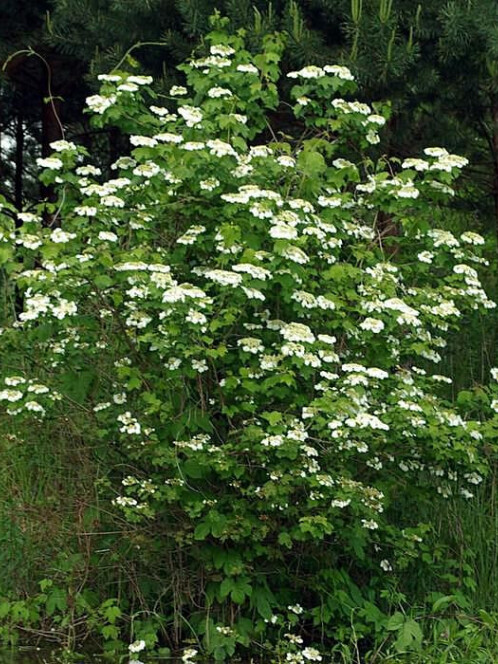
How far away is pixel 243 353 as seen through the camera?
4238 millimetres

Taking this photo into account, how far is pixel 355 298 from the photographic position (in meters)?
4.47

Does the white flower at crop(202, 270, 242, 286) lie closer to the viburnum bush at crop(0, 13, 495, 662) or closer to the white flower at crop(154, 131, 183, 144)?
the viburnum bush at crop(0, 13, 495, 662)

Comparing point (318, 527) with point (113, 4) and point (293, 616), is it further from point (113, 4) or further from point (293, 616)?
point (113, 4)

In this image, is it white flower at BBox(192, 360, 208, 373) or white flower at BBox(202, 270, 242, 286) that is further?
white flower at BBox(192, 360, 208, 373)

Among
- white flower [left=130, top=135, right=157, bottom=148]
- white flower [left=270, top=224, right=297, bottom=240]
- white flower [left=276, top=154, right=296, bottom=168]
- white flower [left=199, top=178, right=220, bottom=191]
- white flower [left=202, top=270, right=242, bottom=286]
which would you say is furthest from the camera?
white flower [left=276, top=154, right=296, bottom=168]

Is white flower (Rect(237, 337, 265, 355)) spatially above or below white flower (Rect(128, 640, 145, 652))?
above

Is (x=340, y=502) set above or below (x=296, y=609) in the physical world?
above

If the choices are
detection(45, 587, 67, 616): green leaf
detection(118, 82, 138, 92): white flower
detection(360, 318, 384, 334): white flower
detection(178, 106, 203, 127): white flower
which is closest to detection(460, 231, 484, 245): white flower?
detection(360, 318, 384, 334): white flower

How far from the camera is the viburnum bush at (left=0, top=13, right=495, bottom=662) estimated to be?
13.7ft

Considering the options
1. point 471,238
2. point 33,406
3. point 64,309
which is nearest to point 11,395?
point 33,406

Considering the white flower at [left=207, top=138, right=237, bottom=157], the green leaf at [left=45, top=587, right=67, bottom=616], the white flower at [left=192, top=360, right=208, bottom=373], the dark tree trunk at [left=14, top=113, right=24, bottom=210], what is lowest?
the dark tree trunk at [left=14, top=113, right=24, bottom=210]

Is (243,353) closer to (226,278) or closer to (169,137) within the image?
(226,278)

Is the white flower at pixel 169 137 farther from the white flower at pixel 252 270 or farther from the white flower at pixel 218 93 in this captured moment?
the white flower at pixel 252 270

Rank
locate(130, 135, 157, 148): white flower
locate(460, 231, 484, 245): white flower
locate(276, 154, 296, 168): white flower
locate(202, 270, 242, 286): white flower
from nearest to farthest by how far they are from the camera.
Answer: locate(202, 270, 242, 286): white flower < locate(130, 135, 157, 148): white flower < locate(276, 154, 296, 168): white flower < locate(460, 231, 484, 245): white flower
